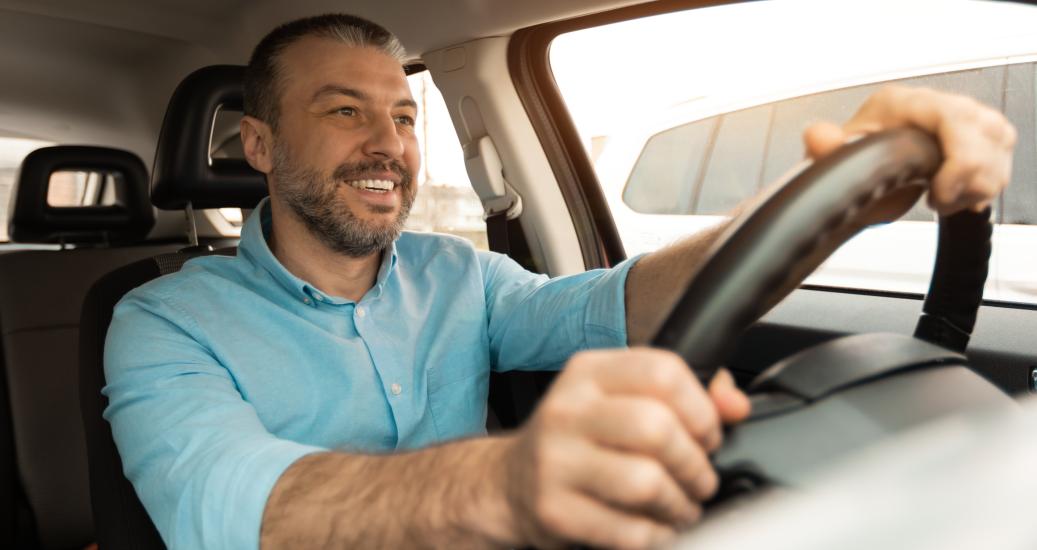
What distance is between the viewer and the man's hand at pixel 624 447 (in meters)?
0.43

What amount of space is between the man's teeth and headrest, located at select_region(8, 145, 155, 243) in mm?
1018

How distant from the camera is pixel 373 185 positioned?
155 centimetres

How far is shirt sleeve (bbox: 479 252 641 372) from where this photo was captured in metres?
1.30

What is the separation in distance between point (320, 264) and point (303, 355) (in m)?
0.25

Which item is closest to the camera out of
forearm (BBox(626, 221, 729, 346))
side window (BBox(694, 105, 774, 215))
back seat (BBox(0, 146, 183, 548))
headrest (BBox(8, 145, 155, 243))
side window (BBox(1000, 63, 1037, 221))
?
forearm (BBox(626, 221, 729, 346))

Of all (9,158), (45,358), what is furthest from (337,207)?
(9,158)

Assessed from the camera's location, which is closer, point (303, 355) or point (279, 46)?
point (303, 355)

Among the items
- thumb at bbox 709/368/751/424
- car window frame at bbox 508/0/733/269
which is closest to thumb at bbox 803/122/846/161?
thumb at bbox 709/368/751/424

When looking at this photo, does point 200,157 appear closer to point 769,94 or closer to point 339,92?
point 339,92

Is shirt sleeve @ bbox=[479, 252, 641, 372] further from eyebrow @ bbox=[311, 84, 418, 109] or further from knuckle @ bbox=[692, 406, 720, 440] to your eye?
knuckle @ bbox=[692, 406, 720, 440]

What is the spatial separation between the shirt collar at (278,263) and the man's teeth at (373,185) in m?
0.11

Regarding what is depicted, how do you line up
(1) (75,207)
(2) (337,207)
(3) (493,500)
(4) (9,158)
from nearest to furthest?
(3) (493,500) → (2) (337,207) → (1) (75,207) → (4) (9,158)

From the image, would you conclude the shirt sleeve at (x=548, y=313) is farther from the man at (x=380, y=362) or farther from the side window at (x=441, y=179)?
the side window at (x=441, y=179)

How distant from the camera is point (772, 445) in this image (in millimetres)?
469
